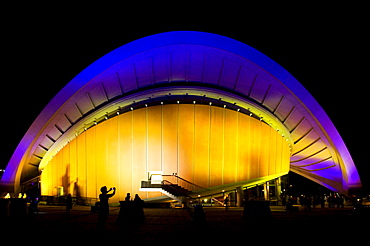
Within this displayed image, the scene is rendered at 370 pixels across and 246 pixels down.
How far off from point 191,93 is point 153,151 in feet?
19.2

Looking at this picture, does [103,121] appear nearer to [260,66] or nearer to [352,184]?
[260,66]

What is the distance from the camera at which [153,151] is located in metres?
27.8

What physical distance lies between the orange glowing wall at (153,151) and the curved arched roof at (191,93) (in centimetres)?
120

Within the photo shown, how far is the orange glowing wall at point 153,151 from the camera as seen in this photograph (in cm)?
2759

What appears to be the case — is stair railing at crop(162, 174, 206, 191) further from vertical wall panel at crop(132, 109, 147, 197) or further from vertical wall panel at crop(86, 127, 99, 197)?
vertical wall panel at crop(86, 127, 99, 197)

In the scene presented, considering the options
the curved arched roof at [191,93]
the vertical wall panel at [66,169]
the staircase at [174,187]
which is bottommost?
the staircase at [174,187]

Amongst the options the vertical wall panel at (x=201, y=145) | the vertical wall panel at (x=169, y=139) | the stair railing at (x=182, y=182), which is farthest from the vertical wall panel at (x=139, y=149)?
the vertical wall panel at (x=201, y=145)

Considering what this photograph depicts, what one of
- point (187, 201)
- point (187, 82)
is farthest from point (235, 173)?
point (187, 82)

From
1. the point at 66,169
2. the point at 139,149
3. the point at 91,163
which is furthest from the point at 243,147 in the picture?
the point at 66,169

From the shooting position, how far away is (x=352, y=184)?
20828 millimetres

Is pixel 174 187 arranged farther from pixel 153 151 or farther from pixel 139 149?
pixel 139 149

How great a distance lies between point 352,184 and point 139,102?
17.1 m

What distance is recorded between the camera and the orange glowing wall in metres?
27.6

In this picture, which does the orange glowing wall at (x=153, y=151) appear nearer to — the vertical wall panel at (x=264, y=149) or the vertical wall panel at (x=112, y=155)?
the vertical wall panel at (x=112, y=155)
